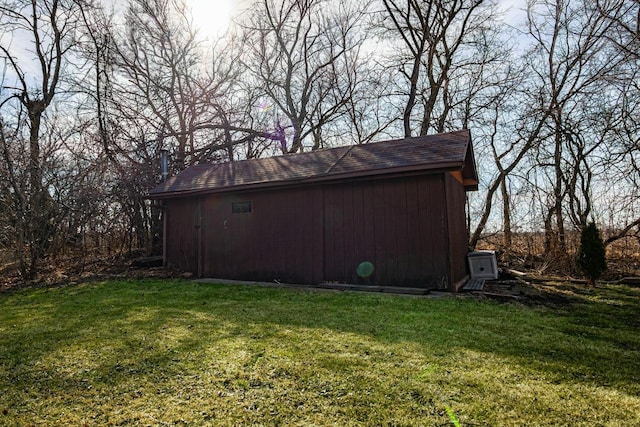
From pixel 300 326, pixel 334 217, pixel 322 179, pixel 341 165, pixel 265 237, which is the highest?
pixel 341 165

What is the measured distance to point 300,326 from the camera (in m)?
3.65

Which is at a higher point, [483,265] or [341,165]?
[341,165]

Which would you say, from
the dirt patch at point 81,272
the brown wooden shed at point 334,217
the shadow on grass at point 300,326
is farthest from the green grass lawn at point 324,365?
the dirt patch at point 81,272

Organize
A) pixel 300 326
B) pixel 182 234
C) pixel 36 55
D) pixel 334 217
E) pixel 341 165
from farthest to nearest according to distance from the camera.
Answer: pixel 36 55 < pixel 182 234 < pixel 341 165 < pixel 334 217 < pixel 300 326

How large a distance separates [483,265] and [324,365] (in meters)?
5.78

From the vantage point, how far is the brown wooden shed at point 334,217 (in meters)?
5.76

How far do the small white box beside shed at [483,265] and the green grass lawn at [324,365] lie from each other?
8.21ft

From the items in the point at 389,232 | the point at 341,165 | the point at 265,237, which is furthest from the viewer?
the point at 265,237

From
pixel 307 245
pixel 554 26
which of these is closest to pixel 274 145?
pixel 307 245

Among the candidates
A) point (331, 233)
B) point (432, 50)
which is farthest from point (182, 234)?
point (432, 50)

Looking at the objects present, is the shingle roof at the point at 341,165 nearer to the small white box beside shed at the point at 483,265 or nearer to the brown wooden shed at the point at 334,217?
the brown wooden shed at the point at 334,217

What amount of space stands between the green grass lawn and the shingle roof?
2324 millimetres

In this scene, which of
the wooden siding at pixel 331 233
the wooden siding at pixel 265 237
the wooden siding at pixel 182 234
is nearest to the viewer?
the wooden siding at pixel 331 233

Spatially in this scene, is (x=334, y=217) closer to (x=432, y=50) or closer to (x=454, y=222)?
(x=454, y=222)
